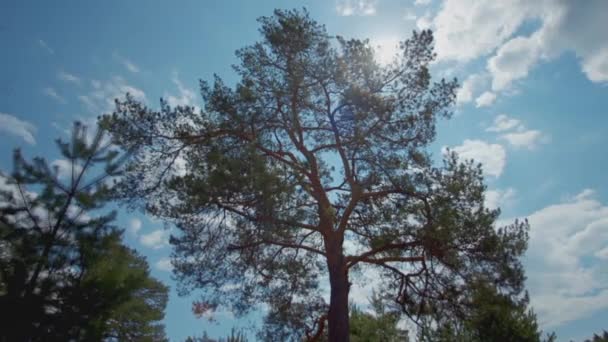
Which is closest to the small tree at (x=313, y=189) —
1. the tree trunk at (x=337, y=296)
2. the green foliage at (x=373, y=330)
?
the tree trunk at (x=337, y=296)

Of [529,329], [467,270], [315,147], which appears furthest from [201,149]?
[529,329]

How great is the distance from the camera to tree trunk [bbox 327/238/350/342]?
794cm

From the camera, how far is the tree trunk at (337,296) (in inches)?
313

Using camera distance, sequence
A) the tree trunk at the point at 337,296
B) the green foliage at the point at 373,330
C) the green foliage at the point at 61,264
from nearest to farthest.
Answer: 1. the green foliage at the point at 61,264
2. the tree trunk at the point at 337,296
3. the green foliage at the point at 373,330

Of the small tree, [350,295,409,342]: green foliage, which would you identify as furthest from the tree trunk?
[350,295,409,342]: green foliage

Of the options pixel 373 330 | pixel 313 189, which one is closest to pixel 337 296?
pixel 313 189

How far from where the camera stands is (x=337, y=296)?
841 cm

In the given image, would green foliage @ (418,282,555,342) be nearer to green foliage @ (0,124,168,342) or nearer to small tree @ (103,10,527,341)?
small tree @ (103,10,527,341)

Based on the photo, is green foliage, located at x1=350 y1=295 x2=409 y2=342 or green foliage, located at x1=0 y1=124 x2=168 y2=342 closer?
green foliage, located at x1=0 y1=124 x2=168 y2=342

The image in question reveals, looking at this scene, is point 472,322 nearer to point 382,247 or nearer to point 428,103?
point 382,247

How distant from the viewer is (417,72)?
932cm

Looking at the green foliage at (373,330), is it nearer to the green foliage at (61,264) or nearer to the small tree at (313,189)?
the small tree at (313,189)

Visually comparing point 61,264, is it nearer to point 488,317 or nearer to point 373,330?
point 488,317

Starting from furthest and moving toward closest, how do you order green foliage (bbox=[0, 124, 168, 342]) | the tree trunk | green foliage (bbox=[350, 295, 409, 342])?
1. green foliage (bbox=[350, 295, 409, 342])
2. the tree trunk
3. green foliage (bbox=[0, 124, 168, 342])
